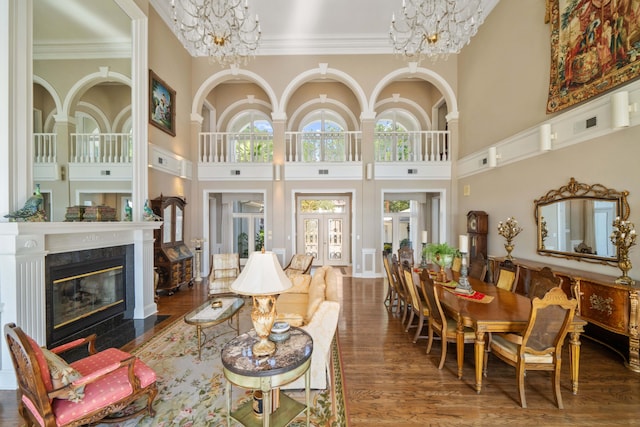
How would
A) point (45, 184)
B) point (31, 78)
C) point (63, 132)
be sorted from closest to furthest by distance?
point (31, 78)
point (45, 184)
point (63, 132)

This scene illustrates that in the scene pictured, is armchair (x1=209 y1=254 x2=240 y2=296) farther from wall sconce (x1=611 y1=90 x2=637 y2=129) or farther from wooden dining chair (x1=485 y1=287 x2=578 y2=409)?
wall sconce (x1=611 y1=90 x2=637 y2=129)

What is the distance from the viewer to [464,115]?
6.91m

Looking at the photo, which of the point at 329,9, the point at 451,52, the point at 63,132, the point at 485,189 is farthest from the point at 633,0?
the point at 63,132

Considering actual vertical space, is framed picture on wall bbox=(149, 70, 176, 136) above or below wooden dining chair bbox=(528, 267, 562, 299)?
above

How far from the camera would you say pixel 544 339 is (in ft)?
7.75

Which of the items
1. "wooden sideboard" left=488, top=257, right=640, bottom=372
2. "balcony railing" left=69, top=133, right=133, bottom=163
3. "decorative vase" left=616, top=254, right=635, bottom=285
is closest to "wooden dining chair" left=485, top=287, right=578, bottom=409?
"wooden sideboard" left=488, top=257, right=640, bottom=372

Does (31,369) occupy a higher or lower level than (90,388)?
higher

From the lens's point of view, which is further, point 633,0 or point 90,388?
point 633,0

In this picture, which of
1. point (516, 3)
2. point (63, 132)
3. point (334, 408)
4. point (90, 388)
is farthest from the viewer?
point (516, 3)

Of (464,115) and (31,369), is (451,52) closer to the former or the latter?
(464,115)

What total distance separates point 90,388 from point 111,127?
391 centimetres

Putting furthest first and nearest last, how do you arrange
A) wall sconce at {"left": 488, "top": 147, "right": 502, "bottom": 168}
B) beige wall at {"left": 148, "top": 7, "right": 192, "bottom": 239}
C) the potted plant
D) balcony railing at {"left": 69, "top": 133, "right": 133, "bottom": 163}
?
beige wall at {"left": 148, "top": 7, "right": 192, "bottom": 239} < wall sconce at {"left": 488, "top": 147, "right": 502, "bottom": 168} < the potted plant < balcony railing at {"left": 69, "top": 133, "right": 133, "bottom": 163}

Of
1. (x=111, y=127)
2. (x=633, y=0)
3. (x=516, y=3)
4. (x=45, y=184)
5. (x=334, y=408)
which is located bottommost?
(x=334, y=408)

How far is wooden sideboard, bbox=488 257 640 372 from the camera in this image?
2.79 meters
